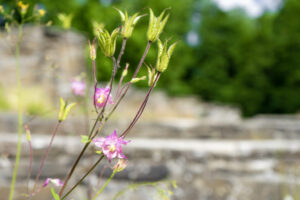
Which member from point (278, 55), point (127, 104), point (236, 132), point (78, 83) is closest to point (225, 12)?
point (278, 55)

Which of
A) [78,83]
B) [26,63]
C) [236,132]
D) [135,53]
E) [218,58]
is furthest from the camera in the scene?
[218,58]

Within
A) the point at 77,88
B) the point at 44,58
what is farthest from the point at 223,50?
the point at 77,88

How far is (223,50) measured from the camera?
19.9 meters

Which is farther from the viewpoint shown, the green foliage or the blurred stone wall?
the green foliage

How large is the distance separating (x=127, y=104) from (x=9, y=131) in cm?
801

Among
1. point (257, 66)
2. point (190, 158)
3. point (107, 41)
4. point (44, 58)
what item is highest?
point (107, 41)

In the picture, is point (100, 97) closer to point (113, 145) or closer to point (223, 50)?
point (113, 145)

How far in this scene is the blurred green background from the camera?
1553 centimetres

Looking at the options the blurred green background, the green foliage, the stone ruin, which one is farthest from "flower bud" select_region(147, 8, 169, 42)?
the green foliage

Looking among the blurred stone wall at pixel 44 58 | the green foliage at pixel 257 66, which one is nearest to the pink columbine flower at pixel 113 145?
the blurred stone wall at pixel 44 58

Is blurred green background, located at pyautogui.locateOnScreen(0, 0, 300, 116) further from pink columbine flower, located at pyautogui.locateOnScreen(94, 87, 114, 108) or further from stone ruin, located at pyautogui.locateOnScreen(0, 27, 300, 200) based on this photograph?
pink columbine flower, located at pyautogui.locateOnScreen(94, 87, 114, 108)

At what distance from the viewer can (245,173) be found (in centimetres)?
215

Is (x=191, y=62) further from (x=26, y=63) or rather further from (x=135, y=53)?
(x=26, y=63)

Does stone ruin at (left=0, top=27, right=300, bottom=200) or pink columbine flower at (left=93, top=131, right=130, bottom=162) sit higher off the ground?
pink columbine flower at (left=93, top=131, right=130, bottom=162)
